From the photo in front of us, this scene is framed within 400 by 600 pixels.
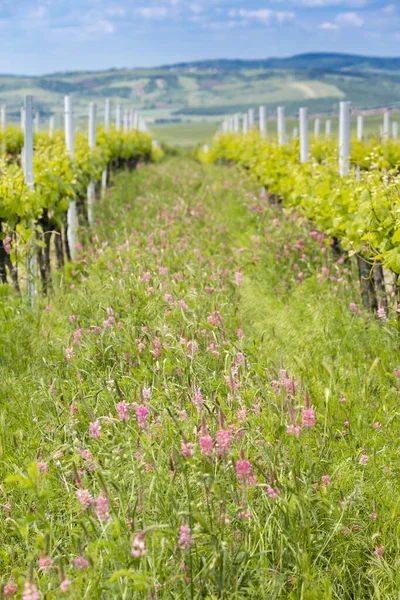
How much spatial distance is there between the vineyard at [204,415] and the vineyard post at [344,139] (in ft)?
0.28

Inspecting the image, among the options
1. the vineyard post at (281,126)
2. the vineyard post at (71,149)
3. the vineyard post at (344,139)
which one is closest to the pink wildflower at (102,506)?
the vineyard post at (344,139)

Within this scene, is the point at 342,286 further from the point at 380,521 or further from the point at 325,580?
the point at 325,580

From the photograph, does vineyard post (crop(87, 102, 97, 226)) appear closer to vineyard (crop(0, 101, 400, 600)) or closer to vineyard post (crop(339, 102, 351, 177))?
vineyard (crop(0, 101, 400, 600))

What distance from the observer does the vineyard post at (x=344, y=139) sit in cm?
858

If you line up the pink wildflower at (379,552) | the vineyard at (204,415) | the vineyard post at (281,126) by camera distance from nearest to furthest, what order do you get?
the vineyard at (204,415)
the pink wildflower at (379,552)
the vineyard post at (281,126)

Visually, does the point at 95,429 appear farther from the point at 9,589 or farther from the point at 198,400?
the point at 9,589

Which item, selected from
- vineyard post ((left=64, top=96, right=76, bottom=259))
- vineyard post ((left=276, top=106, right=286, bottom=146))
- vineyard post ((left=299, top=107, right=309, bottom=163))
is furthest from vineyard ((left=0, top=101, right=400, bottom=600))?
vineyard post ((left=276, top=106, right=286, bottom=146))

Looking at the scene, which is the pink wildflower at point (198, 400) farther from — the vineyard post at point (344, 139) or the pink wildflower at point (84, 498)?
the vineyard post at point (344, 139)

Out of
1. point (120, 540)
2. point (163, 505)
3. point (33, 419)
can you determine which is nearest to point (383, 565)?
point (163, 505)

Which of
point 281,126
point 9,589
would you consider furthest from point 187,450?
point 281,126

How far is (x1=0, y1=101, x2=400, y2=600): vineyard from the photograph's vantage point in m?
2.67

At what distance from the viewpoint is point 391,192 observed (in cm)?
563

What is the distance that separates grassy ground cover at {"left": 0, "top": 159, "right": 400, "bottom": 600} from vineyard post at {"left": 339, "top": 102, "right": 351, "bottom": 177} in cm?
175

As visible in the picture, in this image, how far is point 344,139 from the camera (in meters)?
8.89
